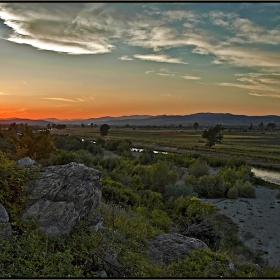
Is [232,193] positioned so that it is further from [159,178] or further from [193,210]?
[193,210]

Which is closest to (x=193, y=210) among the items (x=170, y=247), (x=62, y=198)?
(x=170, y=247)

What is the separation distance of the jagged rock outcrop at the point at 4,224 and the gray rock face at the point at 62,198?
365 millimetres

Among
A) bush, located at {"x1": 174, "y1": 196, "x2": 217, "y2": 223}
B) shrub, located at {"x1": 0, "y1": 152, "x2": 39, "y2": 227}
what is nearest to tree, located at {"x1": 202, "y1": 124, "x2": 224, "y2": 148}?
bush, located at {"x1": 174, "y1": 196, "x2": 217, "y2": 223}

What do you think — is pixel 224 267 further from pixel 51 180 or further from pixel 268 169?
pixel 268 169

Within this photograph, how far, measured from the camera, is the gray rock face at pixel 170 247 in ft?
24.1

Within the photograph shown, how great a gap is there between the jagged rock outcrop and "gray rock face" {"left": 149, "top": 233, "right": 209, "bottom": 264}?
3287 millimetres

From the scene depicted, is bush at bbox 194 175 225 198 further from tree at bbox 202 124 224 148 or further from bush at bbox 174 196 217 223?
tree at bbox 202 124 224 148

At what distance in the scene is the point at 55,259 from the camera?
17.5 feet

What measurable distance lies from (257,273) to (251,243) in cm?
772

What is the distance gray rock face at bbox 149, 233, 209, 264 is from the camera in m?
7.35

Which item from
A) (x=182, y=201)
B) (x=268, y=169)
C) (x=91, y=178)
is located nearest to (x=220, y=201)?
(x=182, y=201)

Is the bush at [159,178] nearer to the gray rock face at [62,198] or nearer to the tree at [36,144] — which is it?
the tree at [36,144]

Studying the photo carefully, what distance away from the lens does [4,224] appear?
18.6 feet

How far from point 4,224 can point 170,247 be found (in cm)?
432
